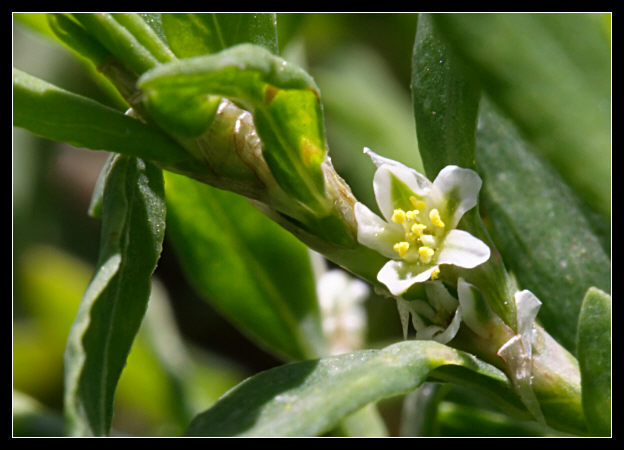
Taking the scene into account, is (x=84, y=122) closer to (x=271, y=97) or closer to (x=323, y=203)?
(x=271, y=97)

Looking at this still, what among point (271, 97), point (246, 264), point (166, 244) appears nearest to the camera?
point (271, 97)

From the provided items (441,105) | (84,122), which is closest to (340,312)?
(441,105)

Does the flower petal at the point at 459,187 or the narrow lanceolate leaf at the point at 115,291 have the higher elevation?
the flower petal at the point at 459,187

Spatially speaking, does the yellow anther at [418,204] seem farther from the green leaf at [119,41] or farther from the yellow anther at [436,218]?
the green leaf at [119,41]

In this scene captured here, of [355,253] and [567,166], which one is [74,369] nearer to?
[355,253]

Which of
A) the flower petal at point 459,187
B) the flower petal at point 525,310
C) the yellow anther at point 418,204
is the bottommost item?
the flower petal at point 525,310

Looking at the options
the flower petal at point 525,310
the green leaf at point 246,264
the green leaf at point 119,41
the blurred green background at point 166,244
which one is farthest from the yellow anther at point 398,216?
the blurred green background at point 166,244

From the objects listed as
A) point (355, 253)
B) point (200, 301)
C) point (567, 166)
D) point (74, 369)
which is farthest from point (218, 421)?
point (200, 301)
